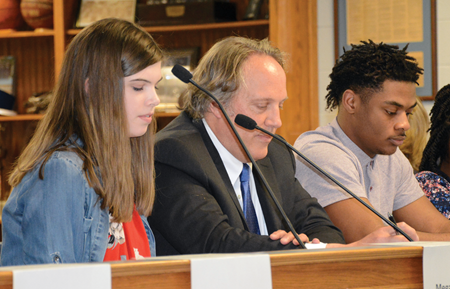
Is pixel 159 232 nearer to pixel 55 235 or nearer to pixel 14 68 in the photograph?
pixel 55 235

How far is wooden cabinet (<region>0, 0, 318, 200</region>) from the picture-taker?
278cm

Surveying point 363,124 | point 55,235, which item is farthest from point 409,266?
point 363,124

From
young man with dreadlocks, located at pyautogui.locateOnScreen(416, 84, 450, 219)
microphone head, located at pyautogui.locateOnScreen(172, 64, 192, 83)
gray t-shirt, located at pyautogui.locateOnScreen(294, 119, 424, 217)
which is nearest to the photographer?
microphone head, located at pyautogui.locateOnScreen(172, 64, 192, 83)

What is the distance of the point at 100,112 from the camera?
120 cm

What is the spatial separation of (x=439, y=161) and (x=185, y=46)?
1.67 meters

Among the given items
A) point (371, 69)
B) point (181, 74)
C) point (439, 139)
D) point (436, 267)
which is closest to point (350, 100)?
point (371, 69)

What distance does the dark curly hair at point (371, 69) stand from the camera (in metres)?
Result: 1.91

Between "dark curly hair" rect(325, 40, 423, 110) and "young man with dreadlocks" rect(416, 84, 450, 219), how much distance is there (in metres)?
0.35

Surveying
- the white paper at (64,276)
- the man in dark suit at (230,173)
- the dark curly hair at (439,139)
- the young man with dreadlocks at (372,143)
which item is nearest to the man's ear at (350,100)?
the young man with dreadlocks at (372,143)

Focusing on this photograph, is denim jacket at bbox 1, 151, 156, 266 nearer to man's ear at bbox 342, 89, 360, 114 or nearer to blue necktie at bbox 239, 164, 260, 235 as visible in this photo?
blue necktie at bbox 239, 164, 260, 235

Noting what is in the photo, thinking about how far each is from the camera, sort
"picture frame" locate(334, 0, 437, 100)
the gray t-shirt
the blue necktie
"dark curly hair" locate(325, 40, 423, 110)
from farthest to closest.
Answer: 1. "picture frame" locate(334, 0, 437, 100)
2. "dark curly hair" locate(325, 40, 423, 110)
3. the gray t-shirt
4. the blue necktie

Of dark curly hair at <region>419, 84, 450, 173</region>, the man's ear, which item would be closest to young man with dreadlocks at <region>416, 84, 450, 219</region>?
dark curly hair at <region>419, 84, 450, 173</region>

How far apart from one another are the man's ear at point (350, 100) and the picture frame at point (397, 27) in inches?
35.8

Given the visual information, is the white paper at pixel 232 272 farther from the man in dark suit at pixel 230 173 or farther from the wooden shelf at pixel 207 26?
the wooden shelf at pixel 207 26
